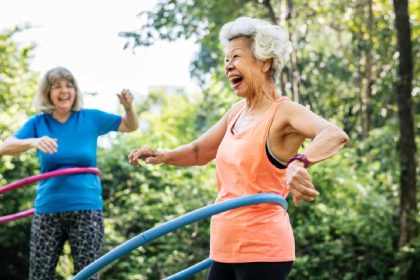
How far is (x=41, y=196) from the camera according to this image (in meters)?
4.40

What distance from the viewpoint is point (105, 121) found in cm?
455

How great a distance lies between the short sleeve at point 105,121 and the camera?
452cm

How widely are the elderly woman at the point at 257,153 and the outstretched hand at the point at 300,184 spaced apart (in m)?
0.25

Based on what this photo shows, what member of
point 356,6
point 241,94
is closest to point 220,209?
point 241,94

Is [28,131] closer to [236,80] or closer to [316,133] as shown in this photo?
[236,80]

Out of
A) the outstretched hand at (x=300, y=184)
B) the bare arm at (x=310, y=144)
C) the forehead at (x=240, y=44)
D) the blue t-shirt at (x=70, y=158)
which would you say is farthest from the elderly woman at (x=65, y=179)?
the outstretched hand at (x=300, y=184)

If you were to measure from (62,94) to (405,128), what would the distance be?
3403mm

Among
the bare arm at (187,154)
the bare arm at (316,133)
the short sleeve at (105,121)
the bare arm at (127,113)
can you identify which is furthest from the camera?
the short sleeve at (105,121)

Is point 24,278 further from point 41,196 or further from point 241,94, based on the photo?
point 241,94

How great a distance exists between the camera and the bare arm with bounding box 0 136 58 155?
3.72m

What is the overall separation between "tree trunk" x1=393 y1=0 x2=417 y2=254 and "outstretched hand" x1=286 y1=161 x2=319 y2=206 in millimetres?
4527

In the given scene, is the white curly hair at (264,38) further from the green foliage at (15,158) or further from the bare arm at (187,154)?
the green foliage at (15,158)

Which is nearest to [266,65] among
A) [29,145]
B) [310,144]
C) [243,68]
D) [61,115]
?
[243,68]

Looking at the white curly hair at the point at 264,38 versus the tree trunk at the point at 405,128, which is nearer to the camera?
the white curly hair at the point at 264,38
